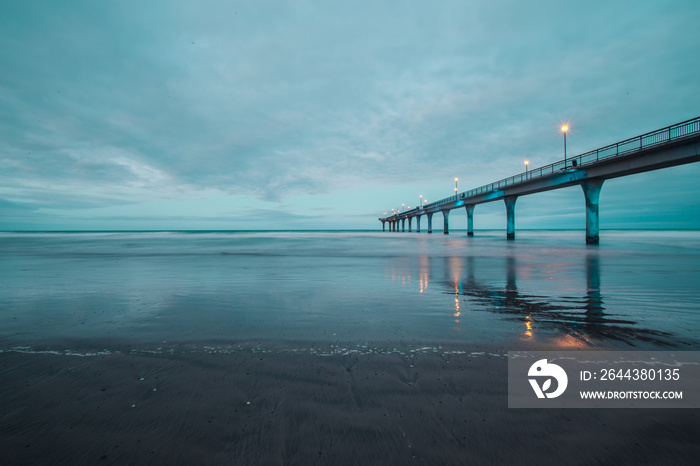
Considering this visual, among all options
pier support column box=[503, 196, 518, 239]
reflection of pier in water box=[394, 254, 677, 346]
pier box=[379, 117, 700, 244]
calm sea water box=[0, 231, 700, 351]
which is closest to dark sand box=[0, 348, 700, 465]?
calm sea water box=[0, 231, 700, 351]

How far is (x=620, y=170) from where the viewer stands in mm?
32188

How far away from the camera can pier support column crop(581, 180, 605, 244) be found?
37375 mm

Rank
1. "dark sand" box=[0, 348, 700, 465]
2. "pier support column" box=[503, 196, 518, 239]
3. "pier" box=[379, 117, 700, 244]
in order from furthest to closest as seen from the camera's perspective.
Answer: "pier support column" box=[503, 196, 518, 239] < "pier" box=[379, 117, 700, 244] < "dark sand" box=[0, 348, 700, 465]

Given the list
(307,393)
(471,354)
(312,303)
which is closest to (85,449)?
(307,393)

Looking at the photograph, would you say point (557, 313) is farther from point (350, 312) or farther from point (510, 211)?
point (510, 211)

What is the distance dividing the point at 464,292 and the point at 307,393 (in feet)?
22.6

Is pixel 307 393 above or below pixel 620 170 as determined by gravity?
below

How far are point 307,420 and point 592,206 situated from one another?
47.9 metres

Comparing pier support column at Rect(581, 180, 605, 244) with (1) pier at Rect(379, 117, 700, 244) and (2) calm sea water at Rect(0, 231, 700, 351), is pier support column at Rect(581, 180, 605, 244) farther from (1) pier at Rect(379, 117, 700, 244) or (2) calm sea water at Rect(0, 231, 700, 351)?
(2) calm sea water at Rect(0, 231, 700, 351)

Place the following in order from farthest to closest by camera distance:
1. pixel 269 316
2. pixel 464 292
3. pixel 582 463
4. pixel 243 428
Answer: pixel 464 292, pixel 269 316, pixel 243 428, pixel 582 463

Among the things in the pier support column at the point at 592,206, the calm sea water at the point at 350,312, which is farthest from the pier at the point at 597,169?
the calm sea water at the point at 350,312

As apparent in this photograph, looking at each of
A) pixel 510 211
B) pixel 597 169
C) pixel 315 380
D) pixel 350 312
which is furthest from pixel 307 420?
pixel 510 211

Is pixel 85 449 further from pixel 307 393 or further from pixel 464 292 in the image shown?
pixel 464 292

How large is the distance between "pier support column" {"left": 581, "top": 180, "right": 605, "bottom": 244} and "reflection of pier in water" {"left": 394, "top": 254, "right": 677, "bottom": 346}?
3571 centimetres
